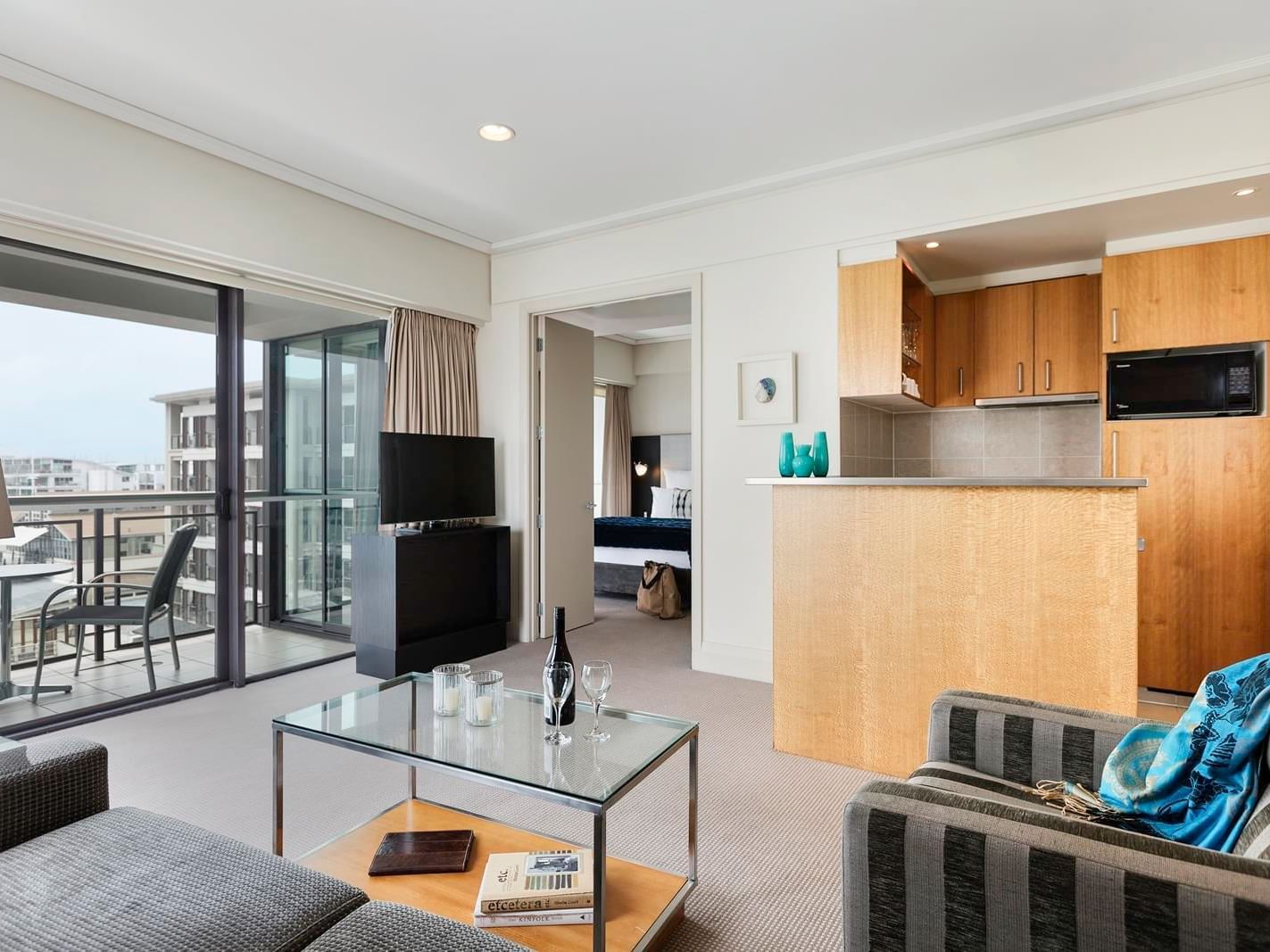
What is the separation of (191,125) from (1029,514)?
397 centimetres

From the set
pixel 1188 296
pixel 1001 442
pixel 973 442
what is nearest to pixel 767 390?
pixel 973 442

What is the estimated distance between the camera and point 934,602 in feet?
8.64

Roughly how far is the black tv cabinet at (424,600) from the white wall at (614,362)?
409 centimetres

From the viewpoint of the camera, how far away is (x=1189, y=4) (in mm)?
2514

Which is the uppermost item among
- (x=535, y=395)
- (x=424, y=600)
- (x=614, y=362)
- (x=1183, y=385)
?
(x=614, y=362)

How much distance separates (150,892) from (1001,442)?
15.2 feet

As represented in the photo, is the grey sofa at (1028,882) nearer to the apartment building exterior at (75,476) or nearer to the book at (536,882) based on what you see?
the book at (536,882)

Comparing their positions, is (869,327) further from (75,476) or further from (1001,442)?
(75,476)

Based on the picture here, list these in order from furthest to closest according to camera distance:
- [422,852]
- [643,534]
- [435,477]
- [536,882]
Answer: [643,534] < [435,477] < [422,852] < [536,882]

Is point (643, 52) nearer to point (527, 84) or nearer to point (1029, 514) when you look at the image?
point (527, 84)

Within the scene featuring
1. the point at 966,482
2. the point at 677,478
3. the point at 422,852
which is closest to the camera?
the point at 422,852

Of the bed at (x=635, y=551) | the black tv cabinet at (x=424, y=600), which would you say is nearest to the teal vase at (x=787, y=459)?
the black tv cabinet at (x=424, y=600)

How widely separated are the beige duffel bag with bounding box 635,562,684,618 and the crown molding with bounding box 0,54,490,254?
2.99m

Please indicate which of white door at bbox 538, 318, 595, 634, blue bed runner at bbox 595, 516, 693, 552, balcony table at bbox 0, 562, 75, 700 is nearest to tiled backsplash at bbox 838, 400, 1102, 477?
blue bed runner at bbox 595, 516, 693, 552
